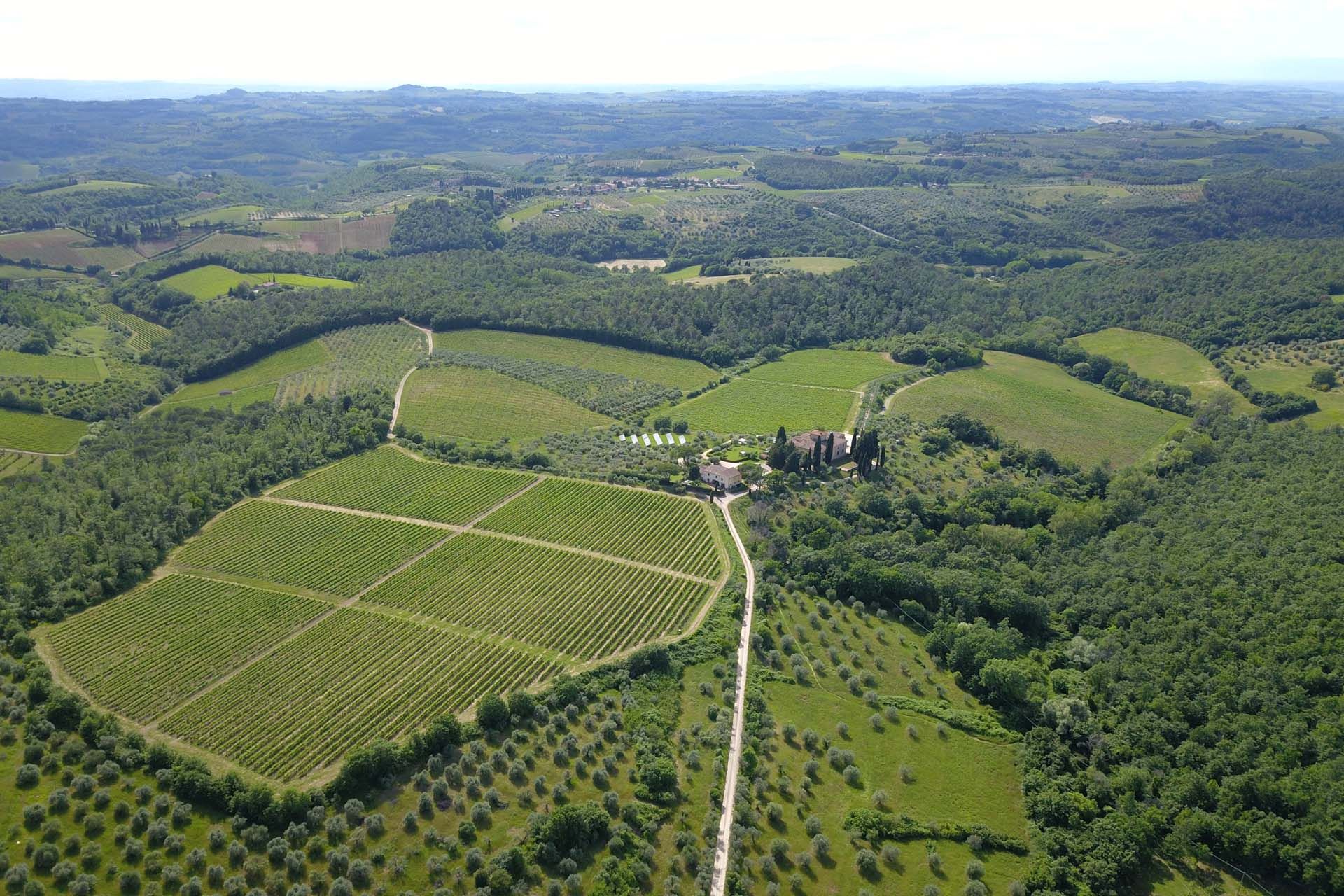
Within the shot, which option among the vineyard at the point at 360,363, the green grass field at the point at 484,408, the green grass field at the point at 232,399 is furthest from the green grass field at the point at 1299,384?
the green grass field at the point at 232,399

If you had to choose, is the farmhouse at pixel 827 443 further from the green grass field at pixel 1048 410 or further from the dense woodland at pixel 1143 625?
the green grass field at pixel 1048 410

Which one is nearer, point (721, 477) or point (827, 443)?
point (721, 477)

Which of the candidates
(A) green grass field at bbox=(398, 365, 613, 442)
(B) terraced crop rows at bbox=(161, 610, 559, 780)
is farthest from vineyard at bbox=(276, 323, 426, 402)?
(B) terraced crop rows at bbox=(161, 610, 559, 780)

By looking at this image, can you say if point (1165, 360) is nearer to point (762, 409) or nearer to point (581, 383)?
point (762, 409)

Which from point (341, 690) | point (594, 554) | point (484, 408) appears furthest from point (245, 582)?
point (484, 408)

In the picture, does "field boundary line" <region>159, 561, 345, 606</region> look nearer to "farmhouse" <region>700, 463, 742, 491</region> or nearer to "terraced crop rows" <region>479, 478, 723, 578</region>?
"terraced crop rows" <region>479, 478, 723, 578</region>

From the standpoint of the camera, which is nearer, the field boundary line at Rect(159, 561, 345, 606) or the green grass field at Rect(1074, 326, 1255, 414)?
the field boundary line at Rect(159, 561, 345, 606)
